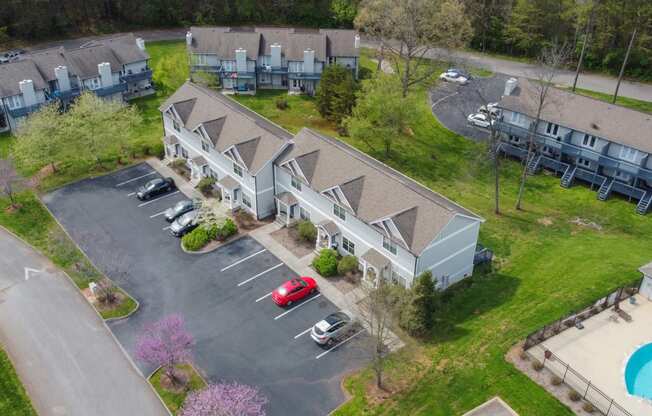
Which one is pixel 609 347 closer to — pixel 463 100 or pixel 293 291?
pixel 293 291

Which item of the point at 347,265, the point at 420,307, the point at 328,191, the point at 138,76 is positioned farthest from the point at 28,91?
the point at 420,307

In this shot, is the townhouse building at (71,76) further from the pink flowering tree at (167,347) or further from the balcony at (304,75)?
the pink flowering tree at (167,347)

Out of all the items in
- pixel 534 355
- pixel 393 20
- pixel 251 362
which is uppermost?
pixel 393 20

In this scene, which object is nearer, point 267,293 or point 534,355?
point 534,355

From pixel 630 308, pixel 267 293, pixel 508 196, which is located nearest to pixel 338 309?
pixel 267 293

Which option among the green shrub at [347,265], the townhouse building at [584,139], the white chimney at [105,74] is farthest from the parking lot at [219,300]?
the townhouse building at [584,139]

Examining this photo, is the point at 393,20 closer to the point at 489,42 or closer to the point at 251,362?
the point at 489,42

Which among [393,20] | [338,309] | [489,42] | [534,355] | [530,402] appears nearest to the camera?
[530,402]
